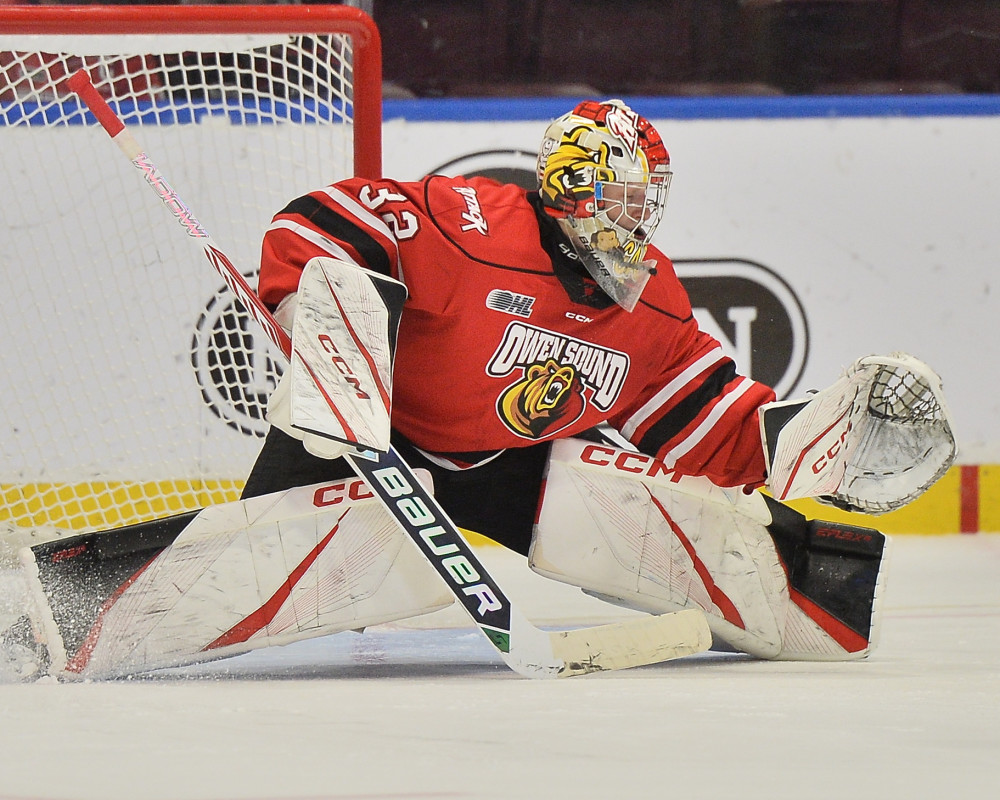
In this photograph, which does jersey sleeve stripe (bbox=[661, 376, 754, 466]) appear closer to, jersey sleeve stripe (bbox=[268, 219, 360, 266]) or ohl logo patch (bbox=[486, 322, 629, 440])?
ohl logo patch (bbox=[486, 322, 629, 440])

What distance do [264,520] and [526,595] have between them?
917 millimetres

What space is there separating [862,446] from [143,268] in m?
1.36

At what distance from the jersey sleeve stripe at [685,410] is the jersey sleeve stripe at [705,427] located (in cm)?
1

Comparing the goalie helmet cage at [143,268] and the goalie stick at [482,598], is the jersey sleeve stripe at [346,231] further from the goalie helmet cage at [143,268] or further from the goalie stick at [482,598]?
the goalie helmet cage at [143,268]

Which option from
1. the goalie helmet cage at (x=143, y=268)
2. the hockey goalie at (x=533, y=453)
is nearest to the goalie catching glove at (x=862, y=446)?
the hockey goalie at (x=533, y=453)

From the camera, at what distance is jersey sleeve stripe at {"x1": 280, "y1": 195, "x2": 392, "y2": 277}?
5.20 ft

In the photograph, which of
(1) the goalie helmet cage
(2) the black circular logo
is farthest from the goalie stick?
(2) the black circular logo

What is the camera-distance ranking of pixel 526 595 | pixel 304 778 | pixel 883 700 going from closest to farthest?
pixel 304 778 < pixel 883 700 < pixel 526 595

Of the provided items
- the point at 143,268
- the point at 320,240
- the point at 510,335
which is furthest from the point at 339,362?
the point at 143,268

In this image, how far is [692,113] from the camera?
2.88 metres

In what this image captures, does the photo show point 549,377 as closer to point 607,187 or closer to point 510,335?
point 510,335

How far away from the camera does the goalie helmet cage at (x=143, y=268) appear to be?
2074 millimetres

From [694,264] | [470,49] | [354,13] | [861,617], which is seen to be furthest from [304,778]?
[470,49]

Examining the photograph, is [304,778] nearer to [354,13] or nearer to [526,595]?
[354,13]
